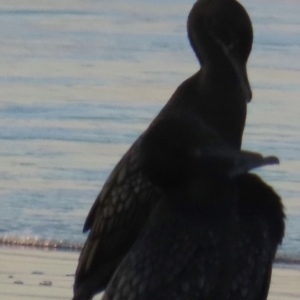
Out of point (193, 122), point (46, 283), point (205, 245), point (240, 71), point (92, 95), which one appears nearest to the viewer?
point (205, 245)

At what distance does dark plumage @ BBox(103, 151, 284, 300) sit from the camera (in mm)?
3639

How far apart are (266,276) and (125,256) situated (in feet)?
1.36

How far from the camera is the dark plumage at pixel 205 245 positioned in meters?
3.64

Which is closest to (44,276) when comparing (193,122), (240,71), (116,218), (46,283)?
(46,283)

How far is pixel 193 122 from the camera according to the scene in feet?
13.4

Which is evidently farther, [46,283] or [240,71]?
[46,283]

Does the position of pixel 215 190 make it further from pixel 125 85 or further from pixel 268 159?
pixel 125 85

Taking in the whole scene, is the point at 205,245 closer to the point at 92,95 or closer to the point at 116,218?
the point at 116,218

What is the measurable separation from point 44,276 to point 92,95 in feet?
10.2

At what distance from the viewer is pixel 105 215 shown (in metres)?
4.29

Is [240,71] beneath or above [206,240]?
above

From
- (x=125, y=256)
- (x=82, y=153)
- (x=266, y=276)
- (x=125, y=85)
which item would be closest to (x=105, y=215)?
(x=125, y=256)

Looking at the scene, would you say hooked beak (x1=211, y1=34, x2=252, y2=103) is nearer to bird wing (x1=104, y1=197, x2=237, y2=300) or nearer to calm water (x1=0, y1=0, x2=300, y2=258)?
bird wing (x1=104, y1=197, x2=237, y2=300)

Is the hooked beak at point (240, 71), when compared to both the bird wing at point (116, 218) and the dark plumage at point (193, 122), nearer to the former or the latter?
the dark plumage at point (193, 122)
